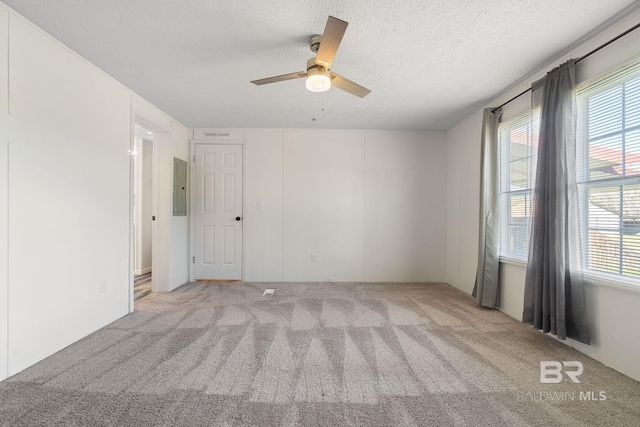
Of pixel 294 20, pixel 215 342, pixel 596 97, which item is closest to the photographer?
pixel 294 20

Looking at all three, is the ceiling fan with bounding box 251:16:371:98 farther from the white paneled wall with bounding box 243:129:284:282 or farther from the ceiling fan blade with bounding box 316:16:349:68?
the white paneled wall with bounding box 243:129:284:282

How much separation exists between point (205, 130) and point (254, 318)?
10.2 feet

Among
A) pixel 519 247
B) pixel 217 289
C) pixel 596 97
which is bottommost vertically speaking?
pixel 217 289

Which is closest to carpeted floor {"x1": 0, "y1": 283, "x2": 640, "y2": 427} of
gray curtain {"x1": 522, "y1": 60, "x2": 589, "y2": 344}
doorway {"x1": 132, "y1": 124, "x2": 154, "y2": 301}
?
gray curtain {"x1": 522, "y1": 60, "x2": 589, "y2": 344}

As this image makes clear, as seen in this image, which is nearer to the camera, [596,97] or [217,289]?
[596,97]

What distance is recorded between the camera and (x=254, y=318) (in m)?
2.80

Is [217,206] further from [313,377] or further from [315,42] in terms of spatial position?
[313,377]

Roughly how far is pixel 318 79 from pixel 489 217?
2521 mm

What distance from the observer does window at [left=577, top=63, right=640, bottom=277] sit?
182 centimetres

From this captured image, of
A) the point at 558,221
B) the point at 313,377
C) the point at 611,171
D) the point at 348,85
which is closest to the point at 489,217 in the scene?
the point at 558,221

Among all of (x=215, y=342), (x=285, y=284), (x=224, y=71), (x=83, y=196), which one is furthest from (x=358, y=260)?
(x=83, y=196)

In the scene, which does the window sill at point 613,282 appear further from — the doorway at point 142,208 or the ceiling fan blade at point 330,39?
the doorway at point 142,208

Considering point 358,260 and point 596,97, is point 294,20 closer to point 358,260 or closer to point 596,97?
point 596,97

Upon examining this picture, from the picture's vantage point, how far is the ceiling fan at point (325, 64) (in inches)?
63.2
